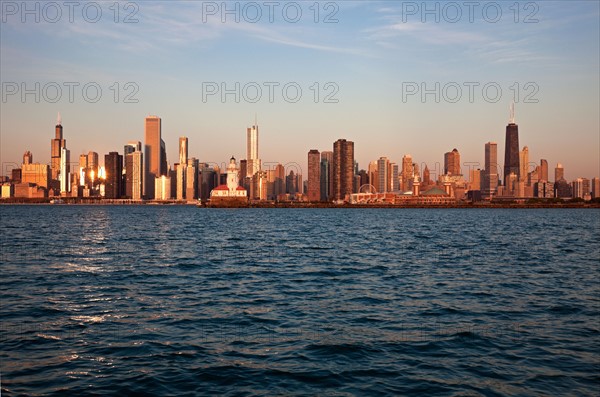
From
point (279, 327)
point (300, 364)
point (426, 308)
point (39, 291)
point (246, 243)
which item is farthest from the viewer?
point (246, 243)

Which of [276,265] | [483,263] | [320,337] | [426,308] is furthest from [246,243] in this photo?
[320,337]

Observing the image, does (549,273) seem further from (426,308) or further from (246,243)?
(246,243)

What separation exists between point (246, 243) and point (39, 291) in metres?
35.7

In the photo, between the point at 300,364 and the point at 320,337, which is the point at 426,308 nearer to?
the point at 320,337

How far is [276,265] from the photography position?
4300 cm

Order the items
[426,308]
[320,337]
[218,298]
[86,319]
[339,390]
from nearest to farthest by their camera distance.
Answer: [339,390] < [320,337] < [86,319] < [426,308] < [218,298]

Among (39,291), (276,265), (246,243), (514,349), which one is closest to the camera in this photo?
(514,349)

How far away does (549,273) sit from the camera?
3859 cm

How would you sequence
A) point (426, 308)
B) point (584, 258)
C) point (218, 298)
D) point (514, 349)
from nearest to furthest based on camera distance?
point (514, 349)
point (426, 308)
point (218, 298)
point (584, 258)

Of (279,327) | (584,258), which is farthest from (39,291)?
(584,258)

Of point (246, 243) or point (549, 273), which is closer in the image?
point (549, 273)

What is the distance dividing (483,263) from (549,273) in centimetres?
639

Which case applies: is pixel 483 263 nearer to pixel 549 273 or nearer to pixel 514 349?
pixel 549 273

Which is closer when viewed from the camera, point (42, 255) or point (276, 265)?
point (276, 265)
